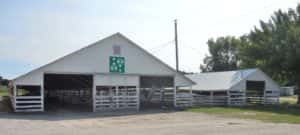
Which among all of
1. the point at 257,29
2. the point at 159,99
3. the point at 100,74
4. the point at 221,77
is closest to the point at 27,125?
the point at 100,74

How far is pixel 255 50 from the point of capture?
31672mm

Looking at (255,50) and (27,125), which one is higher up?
(255,50)

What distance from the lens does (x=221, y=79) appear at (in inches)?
1271

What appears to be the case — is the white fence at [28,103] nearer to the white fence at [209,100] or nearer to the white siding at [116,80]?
the white siding at [116,80]

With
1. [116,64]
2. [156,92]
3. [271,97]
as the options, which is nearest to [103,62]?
[116,64]

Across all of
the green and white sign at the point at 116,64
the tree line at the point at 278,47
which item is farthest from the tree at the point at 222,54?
the green and white sign at the point at 116,64

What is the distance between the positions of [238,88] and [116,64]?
1117 cm

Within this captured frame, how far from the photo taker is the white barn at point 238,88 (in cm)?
2906

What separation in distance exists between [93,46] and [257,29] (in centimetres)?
1717

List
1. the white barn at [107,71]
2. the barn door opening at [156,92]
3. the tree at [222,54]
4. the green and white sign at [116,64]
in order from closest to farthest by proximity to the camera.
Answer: the white barn at [107,71] < the green and white sign at [116,64] < the barn door opening at [156,92] < the tree at [222,54]

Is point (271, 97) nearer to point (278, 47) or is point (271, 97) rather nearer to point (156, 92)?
point (278, 47)

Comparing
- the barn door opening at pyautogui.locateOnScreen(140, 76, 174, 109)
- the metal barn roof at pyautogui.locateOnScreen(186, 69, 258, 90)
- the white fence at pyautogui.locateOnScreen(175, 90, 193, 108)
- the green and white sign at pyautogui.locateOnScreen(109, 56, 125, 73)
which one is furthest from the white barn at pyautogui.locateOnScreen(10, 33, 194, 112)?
the metal barn roof at pyautogui.locateOnScreen(186, 69, 258, 90)

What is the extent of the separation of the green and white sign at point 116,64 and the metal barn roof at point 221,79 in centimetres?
1003

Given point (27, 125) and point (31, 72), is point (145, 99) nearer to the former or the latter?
point (31, 72)
